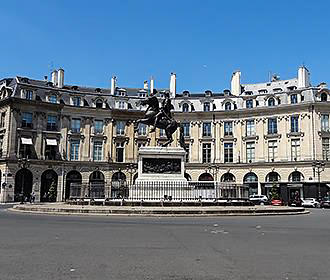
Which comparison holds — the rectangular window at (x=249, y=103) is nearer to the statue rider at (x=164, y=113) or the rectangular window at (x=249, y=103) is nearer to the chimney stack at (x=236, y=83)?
the chimney stack at (x=236, y=83)

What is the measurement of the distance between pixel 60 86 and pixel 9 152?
15220 mm

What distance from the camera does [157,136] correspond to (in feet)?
229

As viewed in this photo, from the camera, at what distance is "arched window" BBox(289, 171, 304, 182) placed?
61647 mm

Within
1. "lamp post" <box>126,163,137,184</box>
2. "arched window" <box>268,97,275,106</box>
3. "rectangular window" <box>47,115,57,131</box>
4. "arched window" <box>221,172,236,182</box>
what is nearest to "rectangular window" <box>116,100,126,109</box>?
"lamp post" <box>126,163,137,184</box>

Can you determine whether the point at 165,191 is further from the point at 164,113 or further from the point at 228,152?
the point at 228,152

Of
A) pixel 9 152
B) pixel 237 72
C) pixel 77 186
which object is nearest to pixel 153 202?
pixel 77 186

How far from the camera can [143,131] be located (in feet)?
231

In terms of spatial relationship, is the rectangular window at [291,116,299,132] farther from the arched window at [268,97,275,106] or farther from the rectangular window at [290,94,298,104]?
the arched window at [268,97,275,106]

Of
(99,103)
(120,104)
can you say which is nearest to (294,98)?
(120,104)

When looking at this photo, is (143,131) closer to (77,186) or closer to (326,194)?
(326,194)

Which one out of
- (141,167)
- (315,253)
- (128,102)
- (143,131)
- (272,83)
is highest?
(272,83)

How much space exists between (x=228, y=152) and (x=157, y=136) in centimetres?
1265

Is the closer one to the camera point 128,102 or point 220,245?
point 220,245

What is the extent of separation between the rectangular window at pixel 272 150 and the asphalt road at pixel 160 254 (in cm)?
5313
